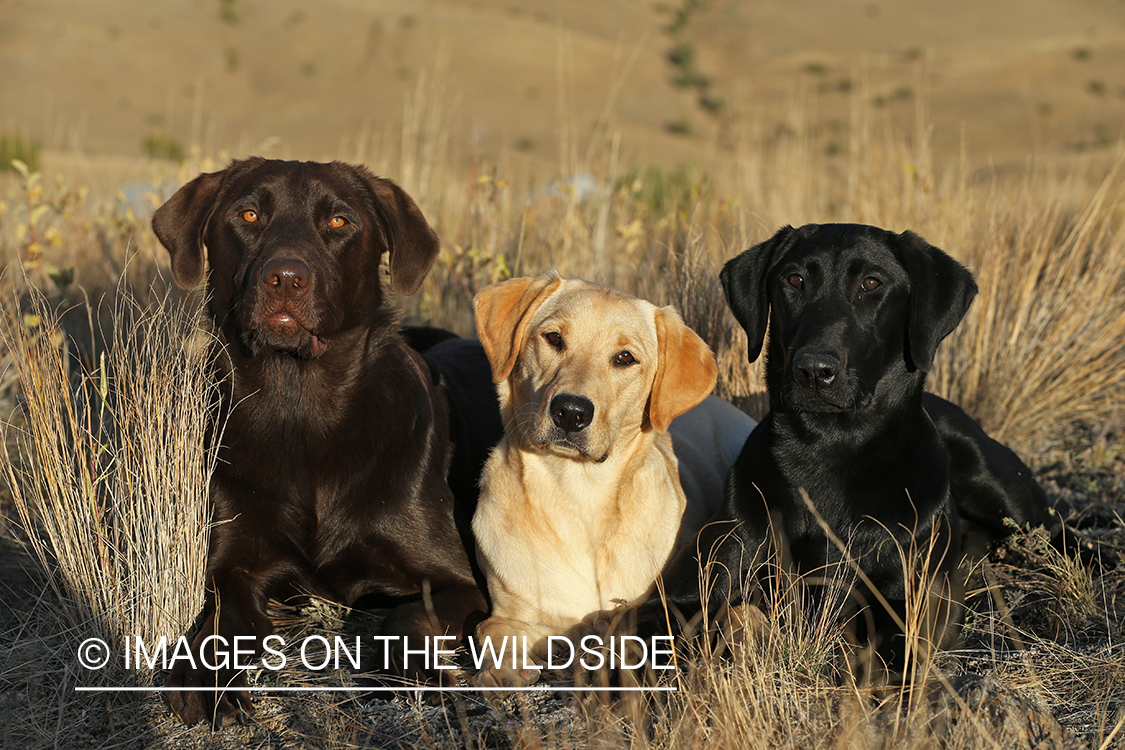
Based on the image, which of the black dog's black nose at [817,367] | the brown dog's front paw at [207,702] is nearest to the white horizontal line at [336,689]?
the brown dog's front paw at [207,702]

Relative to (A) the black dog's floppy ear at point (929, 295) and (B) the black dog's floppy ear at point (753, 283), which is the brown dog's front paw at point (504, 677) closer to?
(B) the black dog's floppy ear at point (753, 283)

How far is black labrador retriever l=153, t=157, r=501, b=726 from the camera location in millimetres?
3037

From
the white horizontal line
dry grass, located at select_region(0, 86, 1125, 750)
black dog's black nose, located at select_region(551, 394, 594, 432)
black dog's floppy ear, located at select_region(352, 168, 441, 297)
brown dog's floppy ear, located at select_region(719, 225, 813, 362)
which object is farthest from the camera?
black dog's floppy ear, located at select_region(352, 168, 441, 297)

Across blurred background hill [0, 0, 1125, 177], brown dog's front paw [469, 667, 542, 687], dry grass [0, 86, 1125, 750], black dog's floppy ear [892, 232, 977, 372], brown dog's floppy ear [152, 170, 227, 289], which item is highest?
blurred background hill [0, 0, 1125, 177]

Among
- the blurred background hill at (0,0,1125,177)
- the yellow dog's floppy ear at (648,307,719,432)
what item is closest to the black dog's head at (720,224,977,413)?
the yellow dog's floppy ear at (648,307,719,432)

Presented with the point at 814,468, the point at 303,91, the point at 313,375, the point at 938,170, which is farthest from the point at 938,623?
the point at 303,91

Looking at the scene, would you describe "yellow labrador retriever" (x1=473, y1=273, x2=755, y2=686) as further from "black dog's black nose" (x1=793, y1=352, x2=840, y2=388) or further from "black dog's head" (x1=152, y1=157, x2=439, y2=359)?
"black dog's head" (x1=152, y1=157, x2=439, y2=359)

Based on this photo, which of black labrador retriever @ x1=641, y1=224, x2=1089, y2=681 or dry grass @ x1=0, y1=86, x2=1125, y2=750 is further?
black labrador retriever @ x1=641, y1=224, x2=1089, y2=681

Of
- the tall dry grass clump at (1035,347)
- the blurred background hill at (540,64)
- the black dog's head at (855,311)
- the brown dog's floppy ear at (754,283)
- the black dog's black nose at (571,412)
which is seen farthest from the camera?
the blurred background hill at (540,64)

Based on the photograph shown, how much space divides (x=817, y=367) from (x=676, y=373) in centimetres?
47

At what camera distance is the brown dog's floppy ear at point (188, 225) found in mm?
3229

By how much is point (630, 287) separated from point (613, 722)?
3.34m

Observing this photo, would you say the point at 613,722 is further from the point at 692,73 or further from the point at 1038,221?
the point at 692,73

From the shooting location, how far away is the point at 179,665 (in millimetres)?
2676
